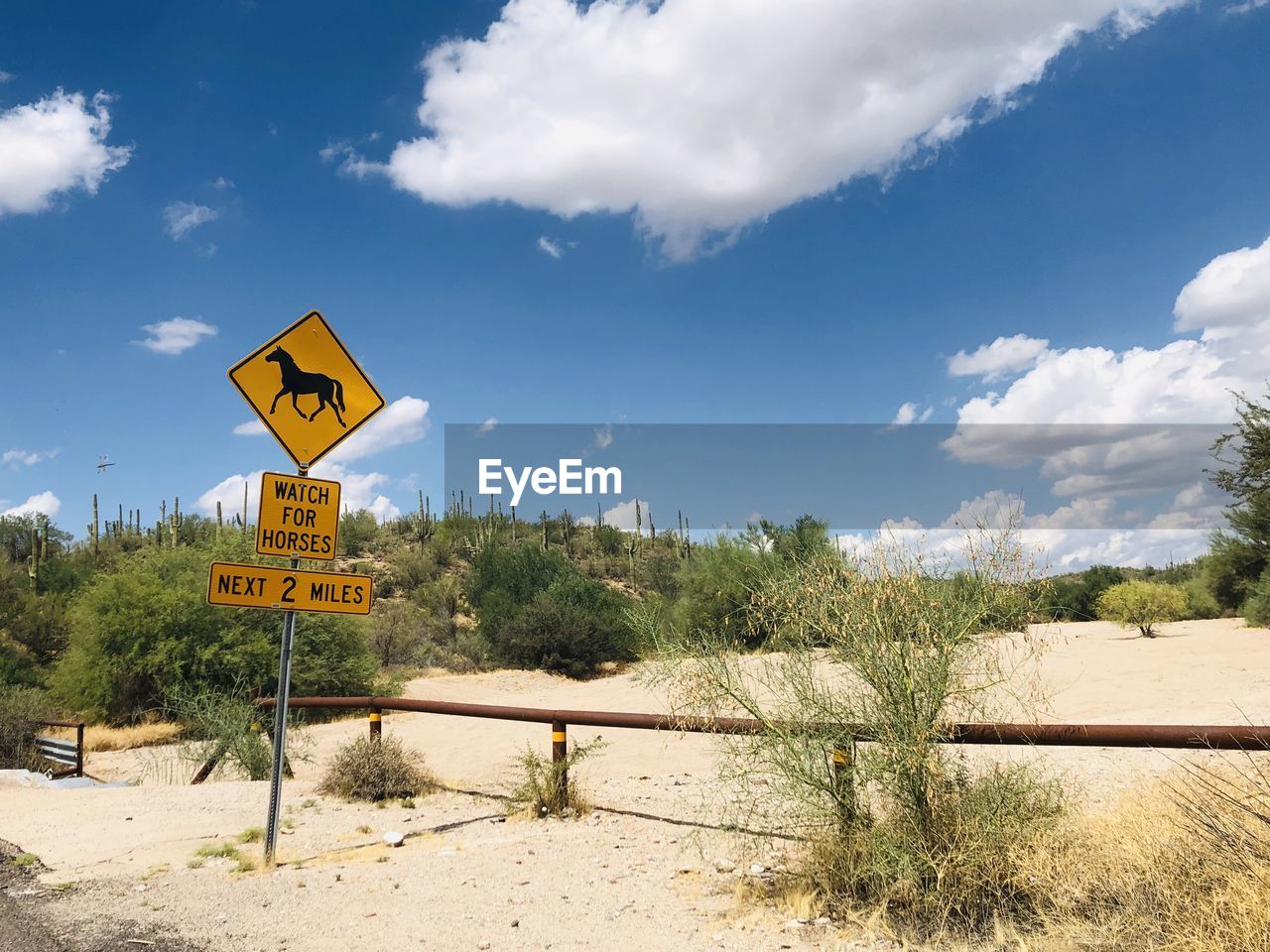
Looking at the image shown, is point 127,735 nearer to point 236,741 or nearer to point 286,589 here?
point 236,741

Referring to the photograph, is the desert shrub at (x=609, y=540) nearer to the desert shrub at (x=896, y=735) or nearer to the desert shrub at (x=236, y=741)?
the desert shrub at (x=236, y=741)

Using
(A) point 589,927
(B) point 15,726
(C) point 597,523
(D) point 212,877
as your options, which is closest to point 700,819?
(A) point 589,927

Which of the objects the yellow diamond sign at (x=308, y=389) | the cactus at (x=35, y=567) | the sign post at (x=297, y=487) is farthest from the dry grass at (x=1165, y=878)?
the cactus at (x=35, y=567)

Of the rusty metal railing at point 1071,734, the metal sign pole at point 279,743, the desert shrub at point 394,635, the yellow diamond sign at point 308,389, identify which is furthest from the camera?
the desert shrub at point 394,635

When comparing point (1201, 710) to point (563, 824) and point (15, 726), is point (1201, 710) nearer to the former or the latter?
point (563, 824)

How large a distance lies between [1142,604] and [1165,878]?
116 ft

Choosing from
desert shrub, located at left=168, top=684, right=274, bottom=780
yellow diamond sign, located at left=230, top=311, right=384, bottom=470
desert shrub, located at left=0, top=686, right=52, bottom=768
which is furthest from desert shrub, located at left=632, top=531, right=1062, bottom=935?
desert shrub, located at left=0, top=686, right=52, bottom=768

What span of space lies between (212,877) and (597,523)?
76.3 metres

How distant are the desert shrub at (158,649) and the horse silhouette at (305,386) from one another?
16452 millimetres

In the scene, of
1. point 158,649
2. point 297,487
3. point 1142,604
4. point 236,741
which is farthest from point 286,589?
point 1142,604

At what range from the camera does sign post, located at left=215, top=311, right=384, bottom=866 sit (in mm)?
6824

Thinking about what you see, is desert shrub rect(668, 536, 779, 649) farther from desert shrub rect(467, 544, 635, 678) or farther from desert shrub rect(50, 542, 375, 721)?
desert shrub rect(50, 542, 375, 721)

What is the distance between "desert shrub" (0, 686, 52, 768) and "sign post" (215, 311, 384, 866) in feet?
31.3

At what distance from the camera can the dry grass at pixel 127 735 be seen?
66.4 ft
